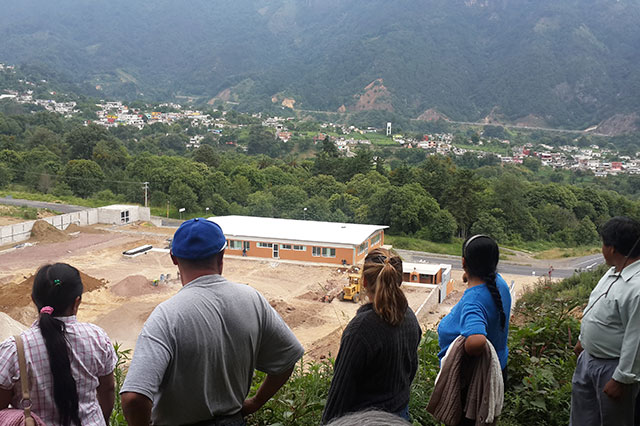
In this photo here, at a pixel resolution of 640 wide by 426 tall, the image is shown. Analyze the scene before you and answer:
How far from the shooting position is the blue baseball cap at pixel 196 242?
5.43 feet

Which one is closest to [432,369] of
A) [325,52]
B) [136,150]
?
[136,150]

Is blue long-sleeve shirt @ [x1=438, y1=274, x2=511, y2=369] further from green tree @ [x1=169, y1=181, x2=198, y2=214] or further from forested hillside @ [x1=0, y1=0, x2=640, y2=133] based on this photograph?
forested hillside @ [x1=0, y1=0, x2=640, y2=133]

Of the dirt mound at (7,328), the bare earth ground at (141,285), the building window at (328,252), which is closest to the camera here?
the dirt mound at (7,328)

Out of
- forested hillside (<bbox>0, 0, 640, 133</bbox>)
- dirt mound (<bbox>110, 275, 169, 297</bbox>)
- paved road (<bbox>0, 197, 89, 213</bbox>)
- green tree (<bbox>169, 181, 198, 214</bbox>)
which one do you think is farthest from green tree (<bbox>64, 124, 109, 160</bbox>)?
forested hillside (<bbox>0, 0, 640, 133</bbox>)

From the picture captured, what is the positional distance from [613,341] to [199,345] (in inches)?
63.8

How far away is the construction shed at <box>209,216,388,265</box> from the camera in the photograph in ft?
63.9

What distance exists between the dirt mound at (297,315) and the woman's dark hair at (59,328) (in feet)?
37.4

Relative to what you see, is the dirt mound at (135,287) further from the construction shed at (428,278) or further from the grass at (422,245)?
the grass at (422,245)

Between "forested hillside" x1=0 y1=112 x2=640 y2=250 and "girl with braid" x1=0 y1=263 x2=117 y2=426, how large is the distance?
25204mm

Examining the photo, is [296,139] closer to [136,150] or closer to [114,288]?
[136,150]

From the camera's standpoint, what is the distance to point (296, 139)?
68.1 metres

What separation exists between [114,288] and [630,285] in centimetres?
1530

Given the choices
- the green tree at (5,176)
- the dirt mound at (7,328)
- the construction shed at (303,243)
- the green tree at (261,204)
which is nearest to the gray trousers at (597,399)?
the dirt mound at (7,328)

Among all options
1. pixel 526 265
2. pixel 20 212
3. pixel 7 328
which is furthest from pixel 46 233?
pixel 526 265
